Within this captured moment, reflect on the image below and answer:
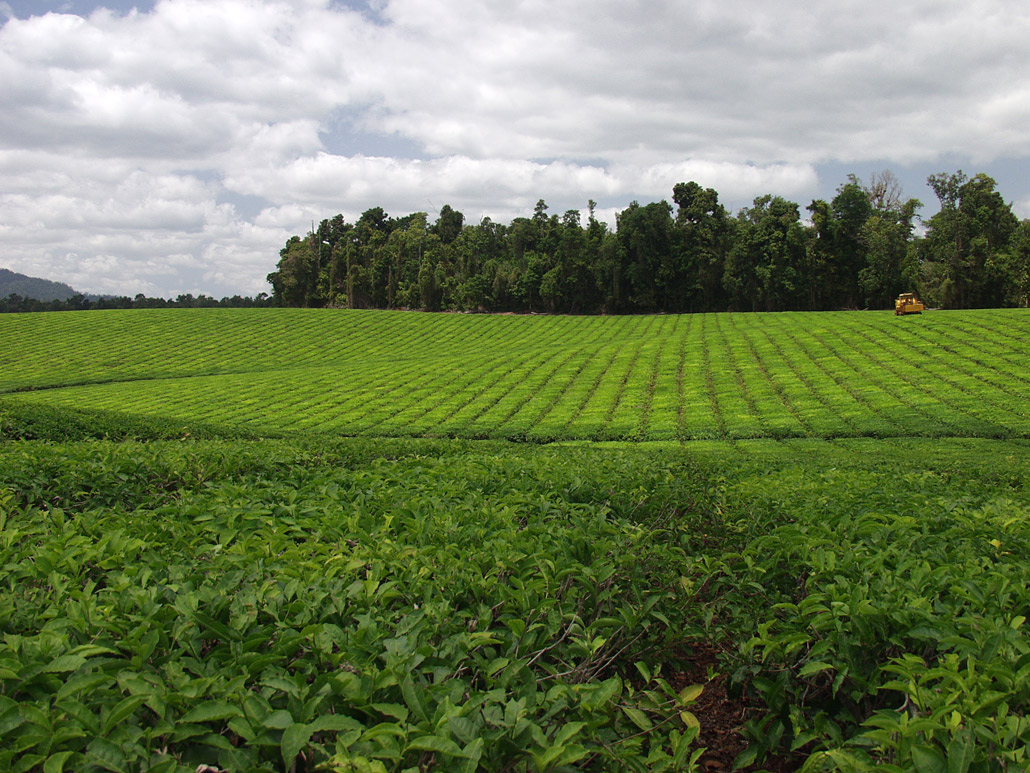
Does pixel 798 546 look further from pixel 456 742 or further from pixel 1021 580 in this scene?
pixel 456 742

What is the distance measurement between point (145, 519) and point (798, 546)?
445 centimetres

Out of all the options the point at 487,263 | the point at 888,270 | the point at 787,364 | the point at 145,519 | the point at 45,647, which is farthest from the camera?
the point at 487,263

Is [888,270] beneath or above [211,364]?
above

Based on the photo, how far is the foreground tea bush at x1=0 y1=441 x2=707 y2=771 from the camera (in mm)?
1930

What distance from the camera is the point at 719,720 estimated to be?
129 inches

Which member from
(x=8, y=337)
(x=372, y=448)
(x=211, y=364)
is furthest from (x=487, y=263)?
(x=372, y=448)

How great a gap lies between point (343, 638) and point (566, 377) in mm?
31318

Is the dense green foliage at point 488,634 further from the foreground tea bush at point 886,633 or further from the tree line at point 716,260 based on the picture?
the tree line at point 716,260

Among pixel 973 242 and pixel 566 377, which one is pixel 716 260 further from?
pixel 566 377

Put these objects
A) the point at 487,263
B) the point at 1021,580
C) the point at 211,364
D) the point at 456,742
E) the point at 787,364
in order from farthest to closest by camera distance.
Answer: the point at 487,263 < the point at 211,364 < the point at 787,364 < the point at 1021,580 < the point at 456,742

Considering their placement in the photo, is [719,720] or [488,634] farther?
[719,720]

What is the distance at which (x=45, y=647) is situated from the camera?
2291 mm

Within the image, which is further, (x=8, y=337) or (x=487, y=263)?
(x=487, y=263)

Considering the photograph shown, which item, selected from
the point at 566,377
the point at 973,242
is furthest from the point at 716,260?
the point at 566,377
